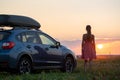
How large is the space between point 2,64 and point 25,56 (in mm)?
986

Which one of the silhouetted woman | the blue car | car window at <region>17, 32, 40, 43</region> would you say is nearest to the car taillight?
the blue car

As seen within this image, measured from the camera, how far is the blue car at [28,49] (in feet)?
54.9

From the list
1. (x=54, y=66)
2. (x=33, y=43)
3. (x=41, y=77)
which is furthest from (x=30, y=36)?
(x=41, y=77)

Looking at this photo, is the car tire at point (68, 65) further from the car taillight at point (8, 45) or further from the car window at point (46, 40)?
the car taillight at point (8, 45)

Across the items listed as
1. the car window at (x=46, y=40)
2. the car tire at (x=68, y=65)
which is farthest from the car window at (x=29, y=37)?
the car tire at (x=68, y=65)

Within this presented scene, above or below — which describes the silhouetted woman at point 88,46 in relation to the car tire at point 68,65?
above

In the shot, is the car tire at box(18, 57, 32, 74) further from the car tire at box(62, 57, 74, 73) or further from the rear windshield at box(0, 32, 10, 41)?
the car tire at box(62, 57, 74, 73)

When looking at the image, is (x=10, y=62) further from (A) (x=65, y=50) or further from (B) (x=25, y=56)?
(A) (x=65, y=50)

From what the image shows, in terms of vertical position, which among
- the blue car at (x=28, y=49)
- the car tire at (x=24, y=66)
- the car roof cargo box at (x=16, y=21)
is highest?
the car roof cargo box at (x=16, y=21)

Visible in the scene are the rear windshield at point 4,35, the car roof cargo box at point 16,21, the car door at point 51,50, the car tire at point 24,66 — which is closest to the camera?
the car tire at point 24,66

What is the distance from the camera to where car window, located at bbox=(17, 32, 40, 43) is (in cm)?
1742

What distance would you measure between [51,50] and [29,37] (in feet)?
4.08

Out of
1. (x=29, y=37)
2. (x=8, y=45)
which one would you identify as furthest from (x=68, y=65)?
(x=8, y=45)

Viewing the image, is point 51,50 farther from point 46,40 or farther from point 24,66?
point 24,66
